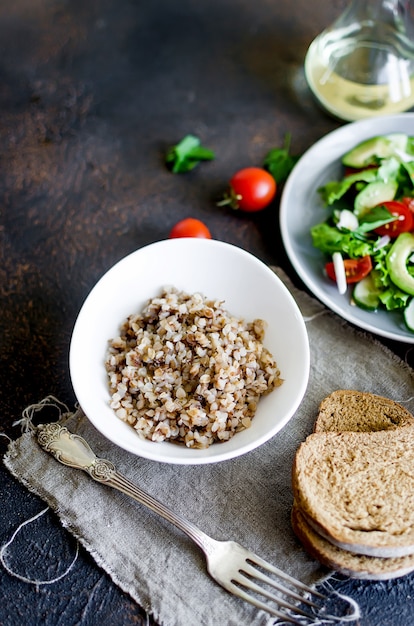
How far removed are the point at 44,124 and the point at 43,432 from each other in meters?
1.91

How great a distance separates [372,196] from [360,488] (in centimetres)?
146

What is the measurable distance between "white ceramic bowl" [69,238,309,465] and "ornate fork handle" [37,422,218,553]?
21 centimetres

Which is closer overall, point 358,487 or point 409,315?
point 358,487

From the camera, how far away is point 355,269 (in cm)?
320

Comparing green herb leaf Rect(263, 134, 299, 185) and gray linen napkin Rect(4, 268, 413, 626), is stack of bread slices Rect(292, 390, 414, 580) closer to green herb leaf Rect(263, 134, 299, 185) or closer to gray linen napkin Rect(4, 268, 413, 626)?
gray linen napkin Rect(4, 268, 413, 626)

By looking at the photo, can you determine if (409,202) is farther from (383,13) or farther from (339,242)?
(383,13)

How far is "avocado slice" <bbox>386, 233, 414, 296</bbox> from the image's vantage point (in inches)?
121

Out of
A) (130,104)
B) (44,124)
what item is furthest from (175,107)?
(44,124)

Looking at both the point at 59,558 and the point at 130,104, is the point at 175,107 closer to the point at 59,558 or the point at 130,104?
the point at 130,104

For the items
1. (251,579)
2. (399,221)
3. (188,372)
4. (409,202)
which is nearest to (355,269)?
(399,221)

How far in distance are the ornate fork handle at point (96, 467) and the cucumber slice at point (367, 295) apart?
50.7 inches

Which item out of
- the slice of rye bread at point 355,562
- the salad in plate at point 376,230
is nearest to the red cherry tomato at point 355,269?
the salad in plate at point 376,230

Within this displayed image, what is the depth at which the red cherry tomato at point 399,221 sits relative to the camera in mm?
3221

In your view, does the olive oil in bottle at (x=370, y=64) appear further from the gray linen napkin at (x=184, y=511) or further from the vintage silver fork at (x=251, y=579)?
the vintage silver fork at (x=251, y=579)
